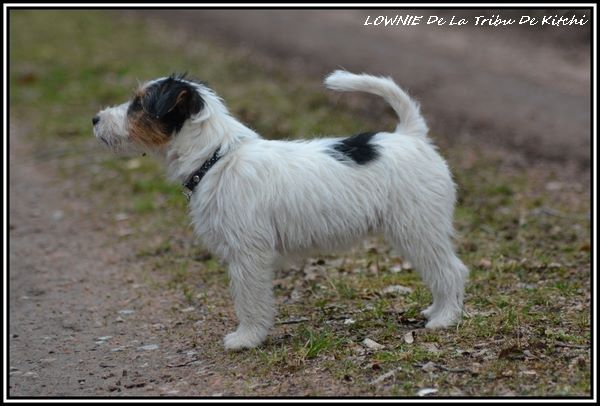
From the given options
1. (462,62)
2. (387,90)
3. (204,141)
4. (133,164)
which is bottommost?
(133,164)

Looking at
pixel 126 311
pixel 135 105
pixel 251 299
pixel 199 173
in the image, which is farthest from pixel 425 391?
pixel 126 311

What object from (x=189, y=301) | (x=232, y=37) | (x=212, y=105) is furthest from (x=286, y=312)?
(x=232, y=37)

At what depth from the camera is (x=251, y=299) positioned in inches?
215

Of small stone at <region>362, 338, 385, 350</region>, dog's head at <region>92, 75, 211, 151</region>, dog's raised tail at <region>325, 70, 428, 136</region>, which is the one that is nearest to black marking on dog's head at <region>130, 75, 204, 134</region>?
dog's head at <region>92, 75, 211, 151</region>

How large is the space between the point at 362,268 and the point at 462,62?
8.99 metres

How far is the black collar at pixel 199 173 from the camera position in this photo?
18.2ft

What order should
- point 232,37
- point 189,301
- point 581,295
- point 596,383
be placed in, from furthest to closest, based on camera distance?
point 232,37 < point 189,301 < point 581,295 < point 596,383

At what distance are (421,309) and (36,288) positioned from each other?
3408 millimetres

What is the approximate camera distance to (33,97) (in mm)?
15102

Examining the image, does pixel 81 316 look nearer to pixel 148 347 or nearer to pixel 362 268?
pixel 148 347

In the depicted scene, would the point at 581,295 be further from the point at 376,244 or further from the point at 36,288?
the point at 36,288

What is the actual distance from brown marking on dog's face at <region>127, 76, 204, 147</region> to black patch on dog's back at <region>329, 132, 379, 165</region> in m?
0.89

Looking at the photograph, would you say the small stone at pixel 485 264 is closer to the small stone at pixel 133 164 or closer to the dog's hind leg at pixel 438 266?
the dog's hind leg at pixel 438 266

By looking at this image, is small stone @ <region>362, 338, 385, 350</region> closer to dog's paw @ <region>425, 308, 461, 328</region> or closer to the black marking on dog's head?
dog's paw @ <region>425, 308, 461, 328</region>
